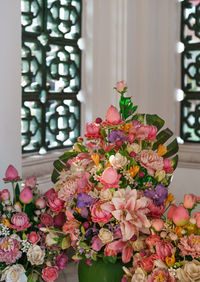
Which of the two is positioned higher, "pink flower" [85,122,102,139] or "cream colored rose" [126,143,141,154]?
"pink flower" [85,122,102,139]

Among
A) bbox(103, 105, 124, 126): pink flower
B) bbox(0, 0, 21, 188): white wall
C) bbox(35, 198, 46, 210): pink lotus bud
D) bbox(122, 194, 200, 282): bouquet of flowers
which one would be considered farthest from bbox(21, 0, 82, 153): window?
bbox(122, 194, 200, 282): bouquet of flowers

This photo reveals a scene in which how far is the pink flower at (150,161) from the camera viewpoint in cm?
98

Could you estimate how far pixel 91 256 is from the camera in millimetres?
972

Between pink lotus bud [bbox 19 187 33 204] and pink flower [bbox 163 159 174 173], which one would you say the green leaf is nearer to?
pink flower [bbox 163 159 174 173]

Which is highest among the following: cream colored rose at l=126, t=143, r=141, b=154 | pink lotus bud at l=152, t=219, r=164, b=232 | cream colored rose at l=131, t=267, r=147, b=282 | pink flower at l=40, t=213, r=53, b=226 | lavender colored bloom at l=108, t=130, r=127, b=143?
lavender colored bloom at l=108, t=130, r=127, b=143

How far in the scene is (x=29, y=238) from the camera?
3.37 ft

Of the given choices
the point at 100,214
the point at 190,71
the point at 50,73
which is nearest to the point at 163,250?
the point at 100,214

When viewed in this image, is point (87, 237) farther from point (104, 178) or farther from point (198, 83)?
point (198, 83)

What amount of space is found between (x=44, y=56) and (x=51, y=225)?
2.72 feet

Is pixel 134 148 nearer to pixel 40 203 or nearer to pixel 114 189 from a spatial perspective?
pixel 114 189

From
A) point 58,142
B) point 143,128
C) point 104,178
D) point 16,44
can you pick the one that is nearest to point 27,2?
point 16,44

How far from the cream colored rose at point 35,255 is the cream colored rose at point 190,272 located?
30 cm

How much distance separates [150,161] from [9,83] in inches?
20.6

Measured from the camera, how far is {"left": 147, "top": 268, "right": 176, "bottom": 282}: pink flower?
35.1 inches
